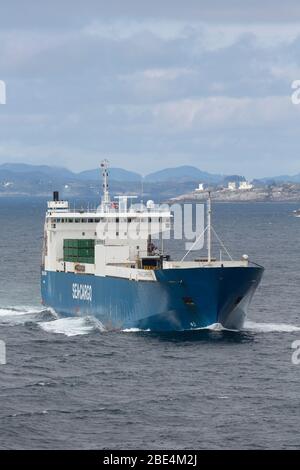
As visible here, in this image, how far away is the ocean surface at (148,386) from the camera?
45.3m

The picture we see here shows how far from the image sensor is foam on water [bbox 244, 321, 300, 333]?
231 ft

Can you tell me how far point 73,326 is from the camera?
74.2 meters

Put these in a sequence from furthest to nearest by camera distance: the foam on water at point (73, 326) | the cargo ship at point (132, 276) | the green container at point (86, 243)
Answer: the green container at point (86, 243) < the foam on water at point (73, 326) < the cargo ship at point (132, 276)

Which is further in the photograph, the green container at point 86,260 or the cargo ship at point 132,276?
the green container at point 86,260

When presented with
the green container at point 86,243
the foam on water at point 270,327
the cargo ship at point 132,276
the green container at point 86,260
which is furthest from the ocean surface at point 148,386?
the green container at point 86,243

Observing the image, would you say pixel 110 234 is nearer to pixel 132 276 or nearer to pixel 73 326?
pixel 73 326

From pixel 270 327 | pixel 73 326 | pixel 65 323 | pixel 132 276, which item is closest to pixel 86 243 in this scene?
pixel 65 323

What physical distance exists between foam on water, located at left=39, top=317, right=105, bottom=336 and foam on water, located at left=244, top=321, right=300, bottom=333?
9.39m

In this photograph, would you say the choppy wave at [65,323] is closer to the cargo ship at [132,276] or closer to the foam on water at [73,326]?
the foam on water at [73,326]

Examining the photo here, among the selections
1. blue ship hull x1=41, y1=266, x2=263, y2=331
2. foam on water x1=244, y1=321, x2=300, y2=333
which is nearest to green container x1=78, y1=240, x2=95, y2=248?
blue ship hull x1=41, y1=266, x2=263, y2=331

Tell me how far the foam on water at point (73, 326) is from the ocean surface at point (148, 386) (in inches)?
3.6

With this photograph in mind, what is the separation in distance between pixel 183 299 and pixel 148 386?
12.7m

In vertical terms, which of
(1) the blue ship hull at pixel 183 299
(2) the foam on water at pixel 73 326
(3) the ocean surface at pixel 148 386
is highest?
(1) the blue ship hull at pixel 183 299
